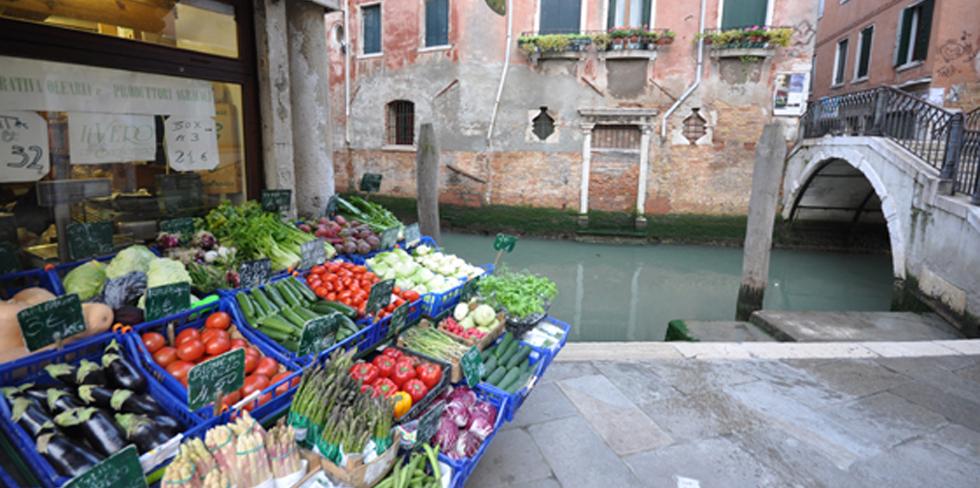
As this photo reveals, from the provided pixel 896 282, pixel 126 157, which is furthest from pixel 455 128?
pixel 126 157

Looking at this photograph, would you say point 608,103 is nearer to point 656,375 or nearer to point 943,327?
point 943,327

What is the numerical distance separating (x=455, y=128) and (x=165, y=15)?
413 inches

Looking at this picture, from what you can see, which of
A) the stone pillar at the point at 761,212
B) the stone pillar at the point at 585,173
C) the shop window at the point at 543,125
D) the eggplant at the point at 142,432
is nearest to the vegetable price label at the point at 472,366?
the eggplant at the point at 142,432

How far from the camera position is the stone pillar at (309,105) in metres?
4.37

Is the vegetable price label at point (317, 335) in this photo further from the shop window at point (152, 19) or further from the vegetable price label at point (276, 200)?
the shop window at point (152, 19)

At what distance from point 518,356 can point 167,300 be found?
175 centimetres

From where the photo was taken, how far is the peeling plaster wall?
1213 cm

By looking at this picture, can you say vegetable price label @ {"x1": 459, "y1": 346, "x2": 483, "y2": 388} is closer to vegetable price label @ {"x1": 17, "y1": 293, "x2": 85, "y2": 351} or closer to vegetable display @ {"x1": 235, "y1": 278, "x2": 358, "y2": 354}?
vegetable display @ {"x1": 235, "y1": 278, "x2": 358, "y2": 354}

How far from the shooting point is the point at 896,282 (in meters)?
7.86

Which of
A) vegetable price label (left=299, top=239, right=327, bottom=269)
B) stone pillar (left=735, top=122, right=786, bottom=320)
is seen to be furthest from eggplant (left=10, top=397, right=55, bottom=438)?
stone pillar (left=735, top=122, right=786, bottom=320)

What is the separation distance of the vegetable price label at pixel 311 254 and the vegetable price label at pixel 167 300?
0.88m

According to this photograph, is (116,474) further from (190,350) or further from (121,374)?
(190,350)

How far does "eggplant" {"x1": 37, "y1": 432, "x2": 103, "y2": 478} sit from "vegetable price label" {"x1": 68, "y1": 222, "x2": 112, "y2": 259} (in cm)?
143

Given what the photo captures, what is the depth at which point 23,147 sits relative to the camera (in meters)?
2.76
